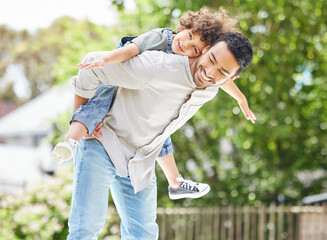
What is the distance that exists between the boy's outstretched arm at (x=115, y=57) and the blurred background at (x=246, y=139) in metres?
Result: 3.85

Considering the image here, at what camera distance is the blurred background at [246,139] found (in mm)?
5926

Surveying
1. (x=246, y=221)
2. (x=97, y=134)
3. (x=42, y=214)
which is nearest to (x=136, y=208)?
(x=97, y=134)

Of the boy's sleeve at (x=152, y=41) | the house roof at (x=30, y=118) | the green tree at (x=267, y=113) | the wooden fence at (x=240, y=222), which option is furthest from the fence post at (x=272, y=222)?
the house roof at (x=30, y=118)

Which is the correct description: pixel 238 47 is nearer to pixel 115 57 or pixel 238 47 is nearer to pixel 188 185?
pixel 115 57

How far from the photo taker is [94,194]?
1.82 meters

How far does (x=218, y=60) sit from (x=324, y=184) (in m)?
6.77

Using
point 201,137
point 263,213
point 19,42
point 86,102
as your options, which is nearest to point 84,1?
point 201,137

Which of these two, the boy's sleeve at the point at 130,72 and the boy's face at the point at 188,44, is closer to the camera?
the boy's sleeve at the point at 130,72

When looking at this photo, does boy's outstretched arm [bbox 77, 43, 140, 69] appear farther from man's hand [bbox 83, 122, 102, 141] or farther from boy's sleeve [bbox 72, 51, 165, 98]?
man's hand [bbox 83, 122, 102, 141]

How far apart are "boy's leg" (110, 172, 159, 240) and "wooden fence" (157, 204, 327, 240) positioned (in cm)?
428

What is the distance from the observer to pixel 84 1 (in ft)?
31.9

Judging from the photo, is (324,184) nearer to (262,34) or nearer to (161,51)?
(262,34)

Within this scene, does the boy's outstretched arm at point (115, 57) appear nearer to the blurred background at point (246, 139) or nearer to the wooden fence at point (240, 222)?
the blurred background at point (246, 139)

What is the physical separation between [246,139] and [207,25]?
5035 mm
